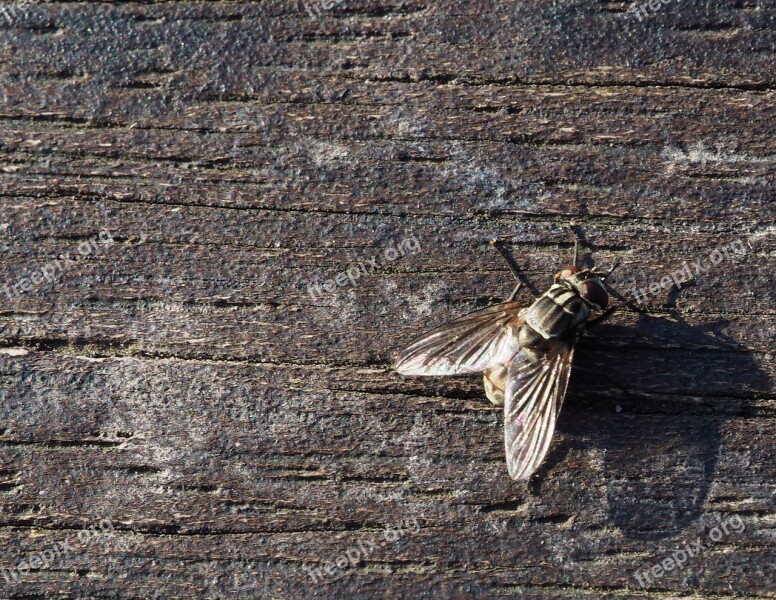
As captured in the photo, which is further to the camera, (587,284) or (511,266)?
(511,266)

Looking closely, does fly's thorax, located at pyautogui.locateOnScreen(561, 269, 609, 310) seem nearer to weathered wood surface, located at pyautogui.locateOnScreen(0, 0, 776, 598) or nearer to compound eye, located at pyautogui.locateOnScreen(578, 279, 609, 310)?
compound eye, located at pyautogui.locateOnScreen(578, 279, 609, 310)

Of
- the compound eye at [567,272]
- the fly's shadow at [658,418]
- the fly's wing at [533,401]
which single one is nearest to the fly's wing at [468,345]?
the fly's wing at [533,401]

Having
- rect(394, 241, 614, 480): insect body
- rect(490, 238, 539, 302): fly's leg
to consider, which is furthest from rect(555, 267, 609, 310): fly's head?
rect(490, 238, 539, 302): fly's leg

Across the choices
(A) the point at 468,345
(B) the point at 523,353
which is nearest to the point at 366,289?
(A) the point at 468,345

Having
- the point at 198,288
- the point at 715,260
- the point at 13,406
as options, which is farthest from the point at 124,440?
the point at 715,260

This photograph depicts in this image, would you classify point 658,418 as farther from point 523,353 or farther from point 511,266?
point 511,266

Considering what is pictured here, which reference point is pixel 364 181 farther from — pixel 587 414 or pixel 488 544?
pixel 488 544

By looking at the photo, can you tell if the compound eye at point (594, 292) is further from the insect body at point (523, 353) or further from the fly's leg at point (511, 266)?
the fly's leg at point (511, 266)
